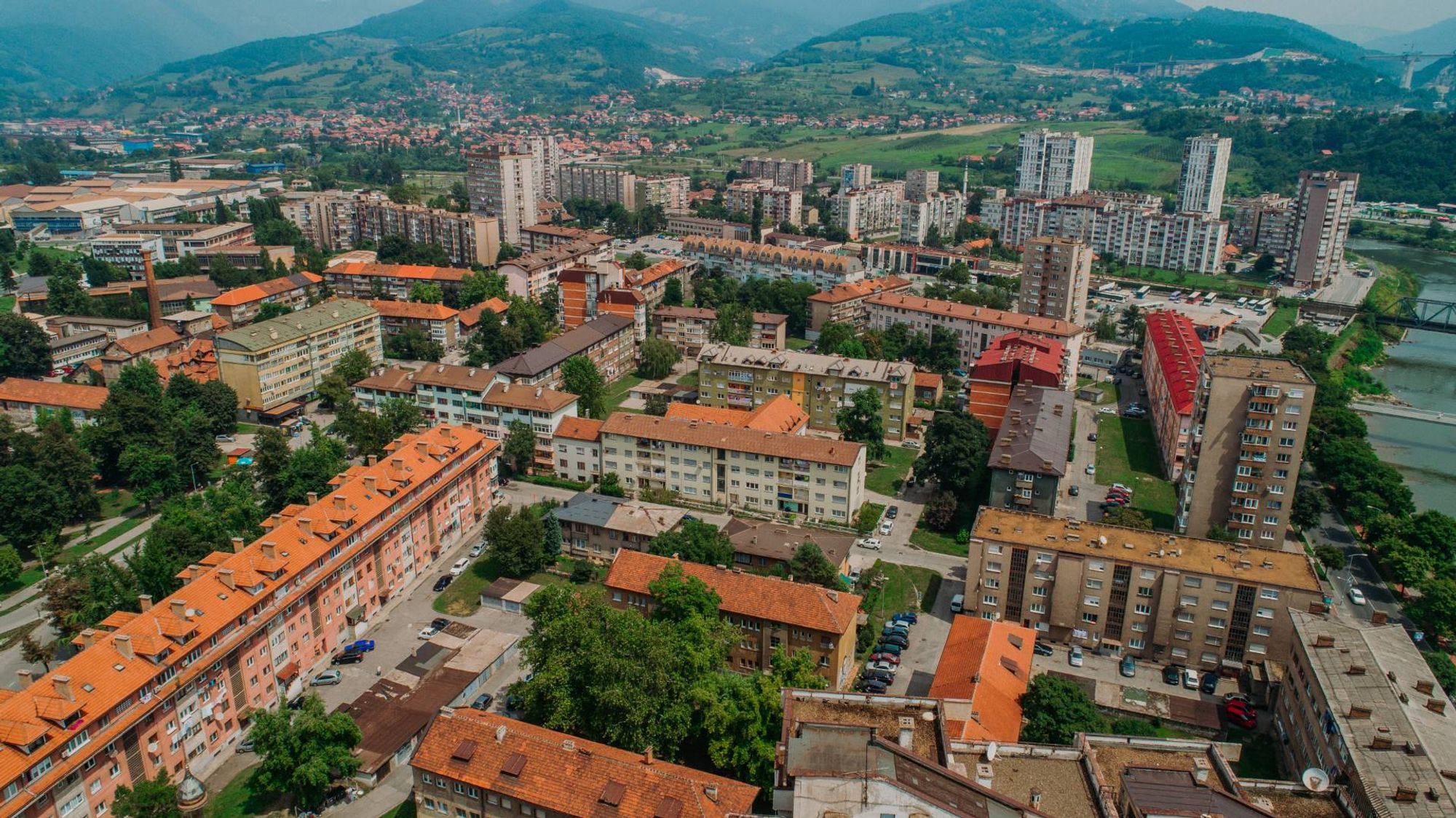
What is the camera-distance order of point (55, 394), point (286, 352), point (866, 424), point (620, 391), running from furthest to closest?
point (620, 391) → point (286, 352) → point (55, 394) → point (866, 424)

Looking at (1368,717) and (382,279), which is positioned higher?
(382,279)

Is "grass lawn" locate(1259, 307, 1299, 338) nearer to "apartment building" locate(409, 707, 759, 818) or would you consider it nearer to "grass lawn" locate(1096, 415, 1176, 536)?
"grass lawn" locate(1096, 415, 1176, 536)

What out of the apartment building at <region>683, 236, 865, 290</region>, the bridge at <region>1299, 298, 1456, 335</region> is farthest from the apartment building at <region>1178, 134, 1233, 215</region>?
the apartment building at <region>683, 236, 865, 290</region>

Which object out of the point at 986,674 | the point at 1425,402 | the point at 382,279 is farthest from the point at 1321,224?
the point at 382,279

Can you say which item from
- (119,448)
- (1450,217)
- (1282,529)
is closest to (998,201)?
(1450,217)

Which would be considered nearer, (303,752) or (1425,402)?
(303,752)

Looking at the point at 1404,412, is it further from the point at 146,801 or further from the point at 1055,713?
the point at 146,801
